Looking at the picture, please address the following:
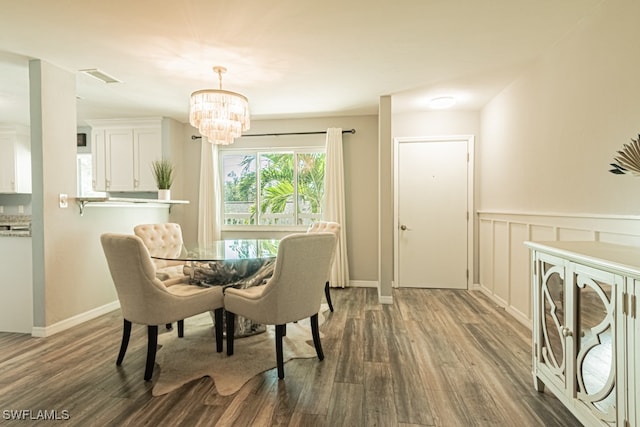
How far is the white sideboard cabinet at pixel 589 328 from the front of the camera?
3.89 feet

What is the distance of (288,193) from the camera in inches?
187

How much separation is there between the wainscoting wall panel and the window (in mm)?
2284

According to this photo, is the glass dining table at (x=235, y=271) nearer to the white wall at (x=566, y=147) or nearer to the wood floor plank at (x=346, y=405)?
the wood floor plank at (x=346, y=405)

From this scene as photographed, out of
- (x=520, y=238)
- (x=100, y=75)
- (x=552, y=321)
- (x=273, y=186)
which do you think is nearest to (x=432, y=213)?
(x=520, y=238)

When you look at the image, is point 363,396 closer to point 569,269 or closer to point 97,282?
point 569,269

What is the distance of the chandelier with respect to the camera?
262 centimetres

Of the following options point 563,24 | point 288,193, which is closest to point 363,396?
point 563,24

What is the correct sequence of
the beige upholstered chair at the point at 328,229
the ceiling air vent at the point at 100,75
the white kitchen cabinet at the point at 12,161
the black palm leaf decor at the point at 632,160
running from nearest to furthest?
1. the black palm leaf decor at the point at 632,160
2. the ceiling air vent at the point at 100,75
3. the beige upholstered chair at the point at 328,229
4. the white kitchen cabinet at the point at 12,161

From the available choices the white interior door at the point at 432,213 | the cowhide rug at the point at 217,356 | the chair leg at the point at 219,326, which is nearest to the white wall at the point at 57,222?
the cowhide rug at the point at 217,356

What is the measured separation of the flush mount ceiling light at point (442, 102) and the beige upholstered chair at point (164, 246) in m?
3.32

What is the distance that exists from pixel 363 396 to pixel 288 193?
3287mm

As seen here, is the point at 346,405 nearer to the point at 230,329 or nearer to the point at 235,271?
the point at 230,329

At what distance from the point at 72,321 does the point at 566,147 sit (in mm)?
4589

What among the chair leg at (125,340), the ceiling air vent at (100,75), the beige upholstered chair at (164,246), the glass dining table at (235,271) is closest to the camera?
the chair leg at (125,340)
